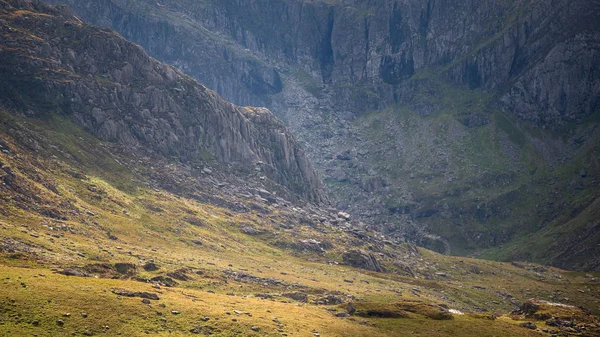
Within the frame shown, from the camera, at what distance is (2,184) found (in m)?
149

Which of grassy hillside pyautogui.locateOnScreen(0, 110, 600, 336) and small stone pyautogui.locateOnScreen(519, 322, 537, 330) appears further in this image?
small stone pyautogui.locateOnScreen(519, 322, 537, 330)

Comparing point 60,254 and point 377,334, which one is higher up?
point 60,254

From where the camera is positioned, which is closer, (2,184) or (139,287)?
(139,287)

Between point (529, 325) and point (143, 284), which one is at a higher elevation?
point (529, 325)

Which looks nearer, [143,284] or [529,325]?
[143,284]

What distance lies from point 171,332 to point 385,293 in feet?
364

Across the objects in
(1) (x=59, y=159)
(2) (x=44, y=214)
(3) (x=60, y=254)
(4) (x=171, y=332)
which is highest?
(1) (x=59, y=159)

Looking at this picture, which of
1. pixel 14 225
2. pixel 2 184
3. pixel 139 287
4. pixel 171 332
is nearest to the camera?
pixel 171 332

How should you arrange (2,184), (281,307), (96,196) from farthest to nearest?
1. (96,196)
2. (2,184)
3. (281,307)

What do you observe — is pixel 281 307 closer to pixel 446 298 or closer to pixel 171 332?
pixel 171 332

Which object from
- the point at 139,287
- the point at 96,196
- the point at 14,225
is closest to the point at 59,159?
the point at 96,196

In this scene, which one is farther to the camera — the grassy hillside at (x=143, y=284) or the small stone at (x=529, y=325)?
the small stone at (x=529, y=325)

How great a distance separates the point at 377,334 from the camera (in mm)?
96250

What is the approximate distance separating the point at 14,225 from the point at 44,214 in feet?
70.8
